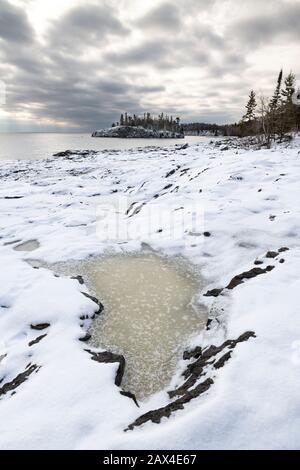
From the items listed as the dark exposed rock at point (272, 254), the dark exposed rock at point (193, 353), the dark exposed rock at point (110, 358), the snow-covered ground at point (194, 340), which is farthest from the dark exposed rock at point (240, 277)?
the dark exposed rock at point (110, 358)

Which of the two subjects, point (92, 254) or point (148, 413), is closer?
point (148, 413)

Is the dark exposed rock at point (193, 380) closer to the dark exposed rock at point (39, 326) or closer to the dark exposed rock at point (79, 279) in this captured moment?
the dark exposed rock at point (39, 326)

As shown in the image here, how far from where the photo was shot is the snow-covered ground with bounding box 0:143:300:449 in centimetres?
327

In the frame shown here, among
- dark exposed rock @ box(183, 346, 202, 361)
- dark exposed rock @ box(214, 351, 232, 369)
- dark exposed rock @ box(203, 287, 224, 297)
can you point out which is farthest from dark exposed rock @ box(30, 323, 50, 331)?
dark exposed rock @ box(203, 287, 224, 297)

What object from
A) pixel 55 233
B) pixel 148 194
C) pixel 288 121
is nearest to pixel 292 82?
pixel 288 121

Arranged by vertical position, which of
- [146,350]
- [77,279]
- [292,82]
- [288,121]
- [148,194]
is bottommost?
[146,350]

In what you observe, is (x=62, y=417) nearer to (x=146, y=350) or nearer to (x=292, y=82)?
(x=146, y=350)

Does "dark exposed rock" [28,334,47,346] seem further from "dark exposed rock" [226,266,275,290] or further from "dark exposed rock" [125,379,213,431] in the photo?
"dark exposed rock" [226,266,275,290]

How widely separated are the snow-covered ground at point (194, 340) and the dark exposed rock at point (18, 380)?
5 centimetres

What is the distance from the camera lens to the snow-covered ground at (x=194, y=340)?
3.27m

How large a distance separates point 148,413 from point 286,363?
6.34 feet

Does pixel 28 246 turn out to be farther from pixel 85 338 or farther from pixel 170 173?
pixel 170 173

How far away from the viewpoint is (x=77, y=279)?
7.77 m

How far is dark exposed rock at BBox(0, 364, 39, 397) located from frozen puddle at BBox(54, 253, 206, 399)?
44.9 inches
